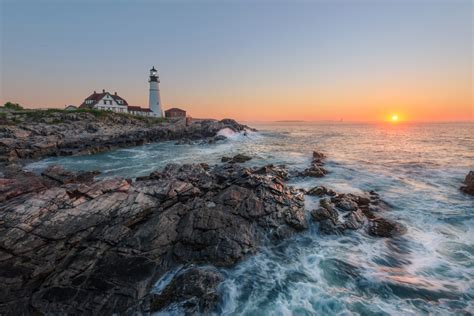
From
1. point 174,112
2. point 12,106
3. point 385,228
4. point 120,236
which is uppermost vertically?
point 174,112

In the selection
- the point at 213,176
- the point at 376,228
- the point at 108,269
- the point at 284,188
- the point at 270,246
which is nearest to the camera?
the point at 108,269

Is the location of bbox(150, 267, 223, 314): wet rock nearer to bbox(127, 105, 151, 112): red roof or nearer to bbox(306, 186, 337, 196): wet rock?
bbox(306, 186, 337, 196): wet rock

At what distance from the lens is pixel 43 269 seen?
275 inches

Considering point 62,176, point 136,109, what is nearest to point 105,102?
point 136,109

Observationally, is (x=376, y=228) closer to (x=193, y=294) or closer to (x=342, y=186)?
(x=342, y=186)

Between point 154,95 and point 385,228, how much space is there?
92166mm

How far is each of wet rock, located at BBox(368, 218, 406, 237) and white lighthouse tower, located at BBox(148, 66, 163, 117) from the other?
291 ft

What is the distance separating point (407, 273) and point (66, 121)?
201 ft

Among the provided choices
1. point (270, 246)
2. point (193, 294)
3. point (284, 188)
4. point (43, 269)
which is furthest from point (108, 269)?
point (284, 188)

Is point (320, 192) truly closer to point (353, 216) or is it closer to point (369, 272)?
point (353, 216)

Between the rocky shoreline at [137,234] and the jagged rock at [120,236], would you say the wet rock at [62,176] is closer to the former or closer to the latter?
the rocky shoreline at [137,234]

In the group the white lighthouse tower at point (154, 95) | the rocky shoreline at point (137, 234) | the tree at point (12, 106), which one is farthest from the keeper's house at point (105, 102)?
the rocky shoreline at point (137, 234)

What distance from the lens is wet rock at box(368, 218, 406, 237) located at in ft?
31.7

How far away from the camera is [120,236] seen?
8.24 meters
